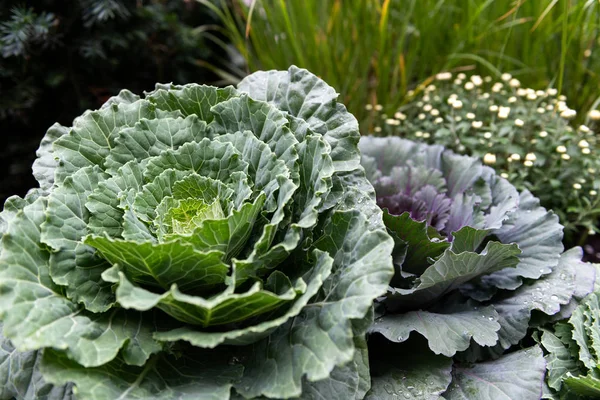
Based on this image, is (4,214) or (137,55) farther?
(137,55)

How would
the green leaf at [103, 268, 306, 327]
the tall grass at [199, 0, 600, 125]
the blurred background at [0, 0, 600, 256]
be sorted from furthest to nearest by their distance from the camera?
the tall grass at [199, 0, 600, 125] < the blurred background at [0, 0, 600, 256] < the green leaf at [103, 268, 306, 327]

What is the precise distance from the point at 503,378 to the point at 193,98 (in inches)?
47.7

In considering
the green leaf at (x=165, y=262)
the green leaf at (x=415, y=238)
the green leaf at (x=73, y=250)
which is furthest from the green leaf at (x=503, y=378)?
the green leaf at (x=73, y=250)

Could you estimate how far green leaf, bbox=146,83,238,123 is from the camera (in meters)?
1.52

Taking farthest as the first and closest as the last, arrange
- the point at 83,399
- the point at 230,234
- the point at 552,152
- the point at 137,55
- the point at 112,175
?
the point at 137,55, the point at 552,152, the point at 112,175, the point at 230,234, the point at 83,399

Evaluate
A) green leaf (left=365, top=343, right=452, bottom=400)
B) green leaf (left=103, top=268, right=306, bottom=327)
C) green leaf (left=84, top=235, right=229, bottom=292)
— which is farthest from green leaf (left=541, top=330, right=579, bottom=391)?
green leaf (left=84, top=235, right=229, bottom=292)

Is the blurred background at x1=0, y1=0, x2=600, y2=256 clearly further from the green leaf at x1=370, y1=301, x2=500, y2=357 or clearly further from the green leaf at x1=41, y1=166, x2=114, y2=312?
the green leaf at x1=41, y1=166, x2=114, y2=312

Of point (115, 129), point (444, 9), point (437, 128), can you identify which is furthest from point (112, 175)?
point (444, 9)

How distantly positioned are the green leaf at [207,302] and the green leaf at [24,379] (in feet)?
1.02

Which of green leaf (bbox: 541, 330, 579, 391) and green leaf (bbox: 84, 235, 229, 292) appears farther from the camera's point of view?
green leaf (bbox: 541, 330, 579, 391)

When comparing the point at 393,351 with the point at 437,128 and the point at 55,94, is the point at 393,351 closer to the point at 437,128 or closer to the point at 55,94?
the point at 437,128

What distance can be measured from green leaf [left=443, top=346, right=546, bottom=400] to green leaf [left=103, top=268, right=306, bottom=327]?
0.67m

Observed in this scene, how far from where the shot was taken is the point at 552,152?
2277 millimetres

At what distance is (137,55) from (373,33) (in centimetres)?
139
